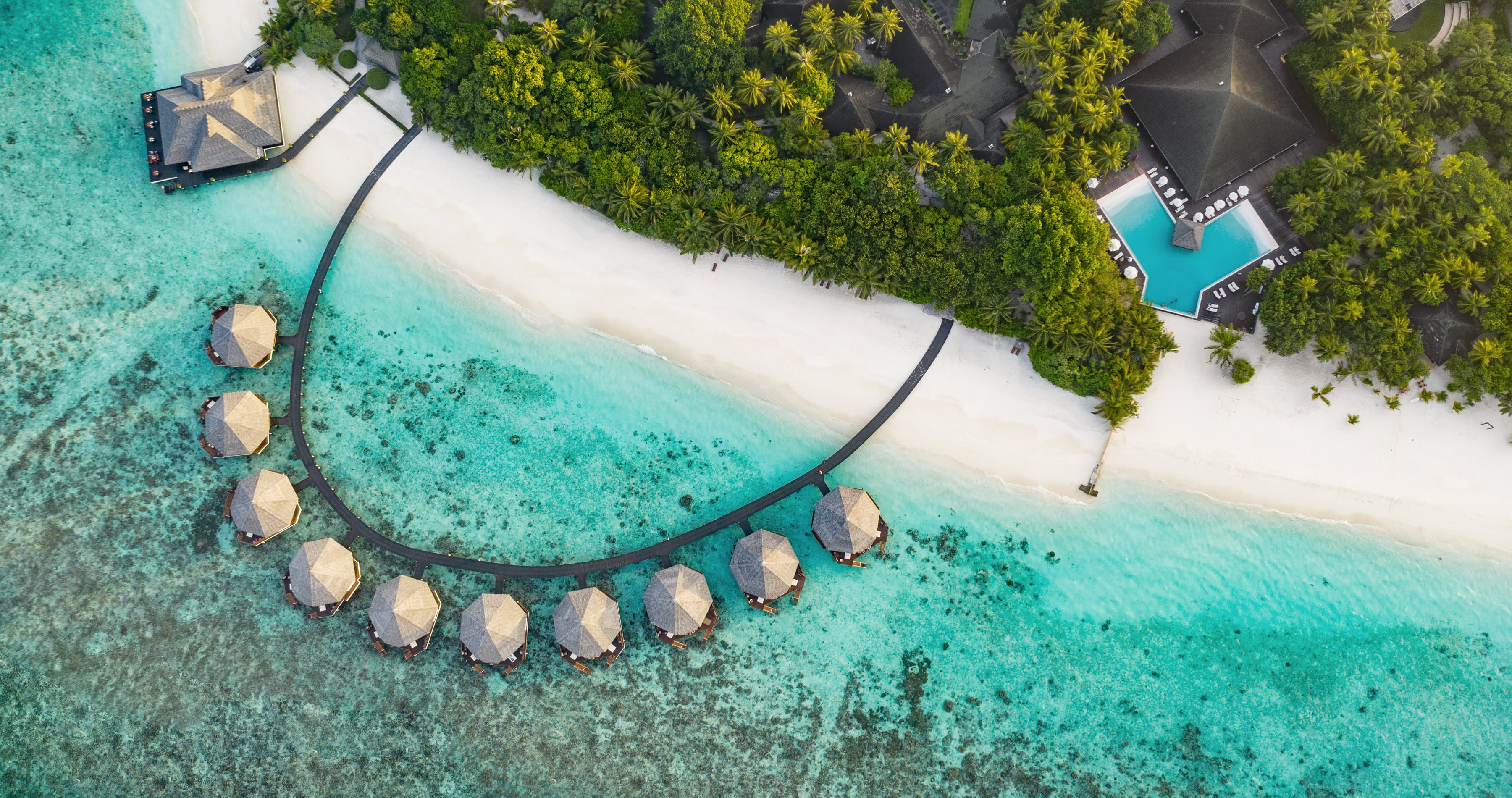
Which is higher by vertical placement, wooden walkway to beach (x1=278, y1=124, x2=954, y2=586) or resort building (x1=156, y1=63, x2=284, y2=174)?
resort building (x1=156, y1=63, x2=284, y2=174)

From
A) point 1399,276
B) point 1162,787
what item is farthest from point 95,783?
point 1399,276

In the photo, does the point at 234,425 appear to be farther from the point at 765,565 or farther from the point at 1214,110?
the point at 1214,110

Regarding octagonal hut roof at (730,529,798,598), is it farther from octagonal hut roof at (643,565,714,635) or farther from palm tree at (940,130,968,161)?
palm tree at (940,130,968,161)

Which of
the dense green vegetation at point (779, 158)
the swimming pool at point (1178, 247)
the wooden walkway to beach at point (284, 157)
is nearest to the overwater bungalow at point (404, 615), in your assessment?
the dense green vegetation at point (779, 158)

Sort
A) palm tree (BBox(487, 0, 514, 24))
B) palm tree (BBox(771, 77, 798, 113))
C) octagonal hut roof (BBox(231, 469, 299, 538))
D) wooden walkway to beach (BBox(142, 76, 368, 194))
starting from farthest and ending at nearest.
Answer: wooden walkway to beach (BBox(142, 76, 368, 194))
palm tree (BBox(487, 0, 514, 24))
octagonal hut roof (BBox(231, 469, 299, 538))
palm tree (BBox(771, 77, 798, 113))

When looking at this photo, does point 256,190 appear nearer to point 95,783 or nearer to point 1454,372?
point 95,783

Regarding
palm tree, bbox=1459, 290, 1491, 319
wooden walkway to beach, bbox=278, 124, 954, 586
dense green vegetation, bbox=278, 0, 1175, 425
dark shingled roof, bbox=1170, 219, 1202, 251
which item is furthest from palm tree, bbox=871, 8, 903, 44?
palm tree, bbox=1459, 290, 1491, 319

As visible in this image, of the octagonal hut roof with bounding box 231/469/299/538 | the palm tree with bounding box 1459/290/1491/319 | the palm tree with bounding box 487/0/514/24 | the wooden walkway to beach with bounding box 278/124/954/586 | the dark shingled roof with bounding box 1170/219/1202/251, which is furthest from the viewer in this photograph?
the wooden walkway to beach with bounding box 278/124/954/586
